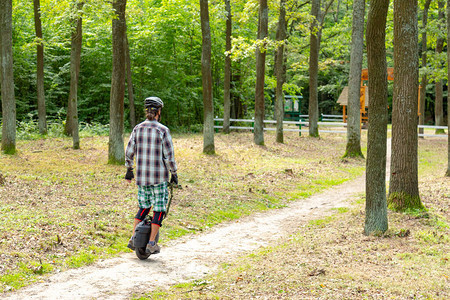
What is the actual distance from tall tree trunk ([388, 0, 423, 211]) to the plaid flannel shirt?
4.83 m

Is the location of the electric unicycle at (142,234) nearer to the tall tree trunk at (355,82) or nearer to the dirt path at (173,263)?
the dirt path at (173,263)

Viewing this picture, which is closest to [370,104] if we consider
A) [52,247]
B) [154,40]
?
[52,247]

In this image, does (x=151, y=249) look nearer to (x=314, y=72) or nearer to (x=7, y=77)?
(x=7, y=77)

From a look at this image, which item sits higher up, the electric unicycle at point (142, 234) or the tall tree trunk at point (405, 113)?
the tall tree trunk at point (405, 113)

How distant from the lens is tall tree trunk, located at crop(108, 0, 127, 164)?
13828 millimetres

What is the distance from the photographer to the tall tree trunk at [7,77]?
1484cm

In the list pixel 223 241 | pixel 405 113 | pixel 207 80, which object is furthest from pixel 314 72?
pixel 223 241

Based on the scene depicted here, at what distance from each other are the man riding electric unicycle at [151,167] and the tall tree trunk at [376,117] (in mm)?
3247

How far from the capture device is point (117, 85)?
14.0m

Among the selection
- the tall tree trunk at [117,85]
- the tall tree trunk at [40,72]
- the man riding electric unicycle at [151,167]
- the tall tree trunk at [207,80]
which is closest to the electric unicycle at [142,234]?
the man riding electric unicycle at [151,167]

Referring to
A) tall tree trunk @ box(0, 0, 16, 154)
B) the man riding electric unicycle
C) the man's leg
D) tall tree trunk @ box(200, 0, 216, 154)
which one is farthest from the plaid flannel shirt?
tall tree trunk @ box(200, 0, 216, 154)

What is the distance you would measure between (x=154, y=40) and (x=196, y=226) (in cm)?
2021

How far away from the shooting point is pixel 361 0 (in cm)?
1695

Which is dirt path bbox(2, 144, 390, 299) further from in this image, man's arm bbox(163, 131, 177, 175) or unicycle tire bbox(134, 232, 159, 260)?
man's arm bbox(163, 131, 177, 175)
